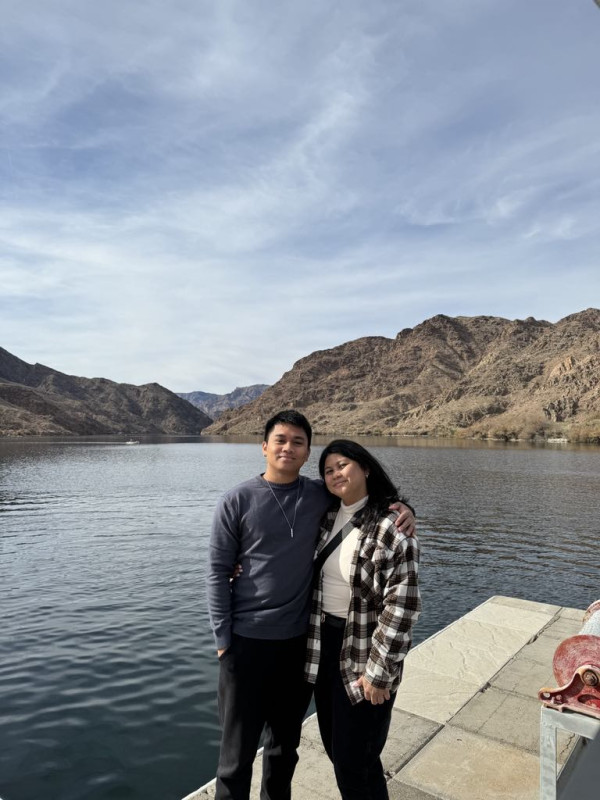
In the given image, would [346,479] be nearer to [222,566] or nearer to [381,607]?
[381,607]

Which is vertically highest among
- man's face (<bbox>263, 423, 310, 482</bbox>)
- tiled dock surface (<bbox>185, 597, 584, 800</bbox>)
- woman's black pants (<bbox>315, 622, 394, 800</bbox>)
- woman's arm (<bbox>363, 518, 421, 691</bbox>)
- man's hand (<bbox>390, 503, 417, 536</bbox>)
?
man's face (<bbox>263, 423, 310, 482</bbox>)

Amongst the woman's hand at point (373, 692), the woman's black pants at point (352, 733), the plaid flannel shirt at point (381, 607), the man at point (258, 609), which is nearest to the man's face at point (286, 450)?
the man at point (258, 609)

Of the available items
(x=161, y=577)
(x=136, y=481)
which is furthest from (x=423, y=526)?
(x=136, y=481)

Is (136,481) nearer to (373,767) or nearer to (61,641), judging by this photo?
(61,641)

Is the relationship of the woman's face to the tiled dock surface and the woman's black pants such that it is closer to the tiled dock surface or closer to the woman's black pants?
the woman's black pants

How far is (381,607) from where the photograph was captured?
3.35 meters

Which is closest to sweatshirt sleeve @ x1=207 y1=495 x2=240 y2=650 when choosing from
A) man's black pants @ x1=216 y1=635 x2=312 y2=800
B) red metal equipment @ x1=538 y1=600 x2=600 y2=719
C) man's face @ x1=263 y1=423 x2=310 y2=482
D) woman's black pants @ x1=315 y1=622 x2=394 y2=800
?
man's black pants @ x1=216 y1=635 x2=312 y2=800

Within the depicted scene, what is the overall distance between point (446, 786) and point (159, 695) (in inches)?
197

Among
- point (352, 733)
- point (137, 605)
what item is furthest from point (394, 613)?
point (137, 605)

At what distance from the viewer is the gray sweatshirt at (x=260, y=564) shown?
11.5 ft

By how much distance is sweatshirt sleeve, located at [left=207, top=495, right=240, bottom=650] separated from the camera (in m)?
3.48

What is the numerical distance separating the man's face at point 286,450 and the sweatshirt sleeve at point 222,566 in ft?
1.16

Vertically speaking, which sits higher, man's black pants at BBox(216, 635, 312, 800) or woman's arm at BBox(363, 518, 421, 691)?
woman's arm at BBox(363, 518, 421, 691)

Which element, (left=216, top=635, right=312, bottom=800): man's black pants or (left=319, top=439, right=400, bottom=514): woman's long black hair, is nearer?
(left=216, top=635, right=312, bottom=800): man's black pants
